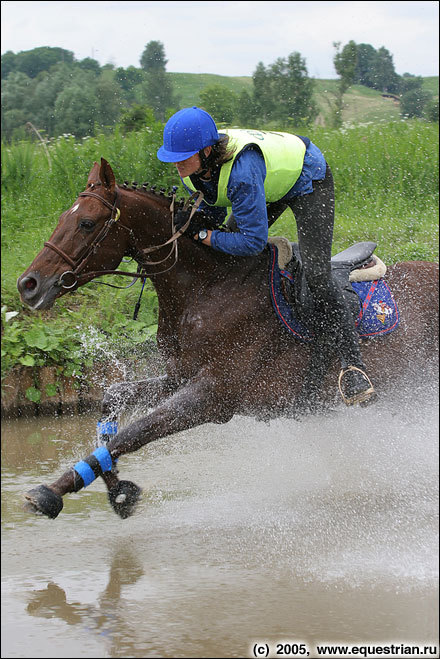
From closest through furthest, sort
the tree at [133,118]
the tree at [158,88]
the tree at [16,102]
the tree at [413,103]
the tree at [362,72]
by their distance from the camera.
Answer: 1. the tree at [133,118]
2. the tree at [362,72]
3. the tree at [158,88]
4. the tree at [413,103]
5. the tree at [16,102]

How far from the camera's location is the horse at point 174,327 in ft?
13.6

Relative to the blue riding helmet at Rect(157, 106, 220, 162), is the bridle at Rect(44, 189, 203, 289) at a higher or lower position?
lower

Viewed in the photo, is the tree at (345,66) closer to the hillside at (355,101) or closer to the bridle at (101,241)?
the hillside at (355,101)

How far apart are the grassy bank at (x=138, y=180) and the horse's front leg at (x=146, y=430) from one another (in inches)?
127

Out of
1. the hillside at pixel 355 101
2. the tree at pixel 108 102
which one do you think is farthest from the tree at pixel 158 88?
the tree at pixel 108 102

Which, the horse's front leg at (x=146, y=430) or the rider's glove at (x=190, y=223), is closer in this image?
the horse's front leg at (x=146, y=430)

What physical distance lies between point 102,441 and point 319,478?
169 cm

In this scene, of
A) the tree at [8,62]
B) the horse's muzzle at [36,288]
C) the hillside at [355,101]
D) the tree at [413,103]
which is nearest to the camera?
the horse's muzzle at [36,288]

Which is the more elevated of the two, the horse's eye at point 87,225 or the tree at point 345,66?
the tree at point 345,66

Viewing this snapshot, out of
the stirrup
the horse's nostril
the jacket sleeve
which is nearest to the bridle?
the horse's nostril

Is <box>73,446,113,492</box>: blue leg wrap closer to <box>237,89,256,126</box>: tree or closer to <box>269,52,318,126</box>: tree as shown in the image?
<box>237,89,256,126</box>: tree

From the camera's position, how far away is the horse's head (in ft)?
13.3

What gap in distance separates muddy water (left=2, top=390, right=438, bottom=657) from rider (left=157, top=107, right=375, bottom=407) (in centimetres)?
47

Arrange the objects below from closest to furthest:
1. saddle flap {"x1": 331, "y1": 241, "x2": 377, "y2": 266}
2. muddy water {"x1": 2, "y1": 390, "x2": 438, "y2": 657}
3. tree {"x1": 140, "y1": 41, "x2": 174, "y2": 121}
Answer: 1. muddy water {"x1": 2, "y1": 390, "x2": 438, "y2": 657}
2. saddle flap {"x1": 331, "y1": 241, "x2": 377, "y2": 266}
3. tree {"x1": 140, "y1": 41, "x2": 174, "y2": 121}
